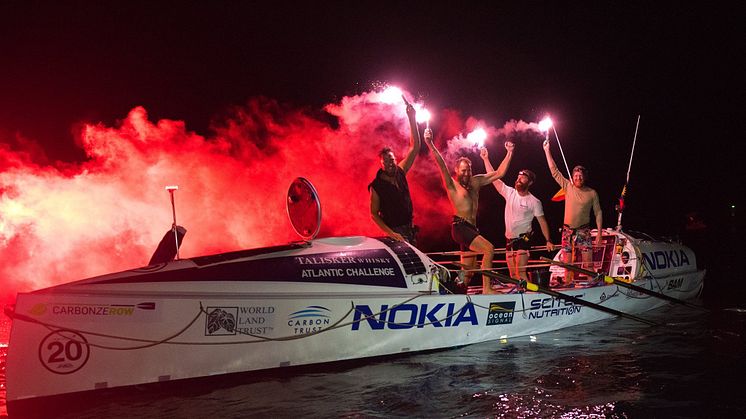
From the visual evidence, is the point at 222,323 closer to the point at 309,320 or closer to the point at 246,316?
the point at 246,316

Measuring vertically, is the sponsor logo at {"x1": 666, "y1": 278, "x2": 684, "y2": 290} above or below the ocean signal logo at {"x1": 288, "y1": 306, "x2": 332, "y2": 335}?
below

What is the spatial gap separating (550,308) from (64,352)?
26.0 ft

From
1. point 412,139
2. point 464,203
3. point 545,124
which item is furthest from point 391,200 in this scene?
point 545,124

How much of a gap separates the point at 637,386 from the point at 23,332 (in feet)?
23.6

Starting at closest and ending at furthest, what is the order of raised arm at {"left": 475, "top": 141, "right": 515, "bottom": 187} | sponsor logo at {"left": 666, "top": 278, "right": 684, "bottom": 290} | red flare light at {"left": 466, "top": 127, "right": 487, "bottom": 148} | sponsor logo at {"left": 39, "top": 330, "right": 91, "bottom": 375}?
sponsor logo at {"left": 39, "top": 330, "right": 91, "bottom": 375} < raised arm at {"left": 475, "top": 141, "right": 515, "bottom": 187} < red flare light at {"left": 466, "top": 127, "right": 487, "bottom": 148} < sponsor logo at {"left": 666, "top": 278, "right": 684, "bottom": 290}

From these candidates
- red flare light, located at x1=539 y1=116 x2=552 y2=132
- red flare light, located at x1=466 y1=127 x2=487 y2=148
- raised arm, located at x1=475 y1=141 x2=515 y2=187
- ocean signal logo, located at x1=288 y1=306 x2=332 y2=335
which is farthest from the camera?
red flare light, located at x1=539 y1=116 x2=552 y2=132

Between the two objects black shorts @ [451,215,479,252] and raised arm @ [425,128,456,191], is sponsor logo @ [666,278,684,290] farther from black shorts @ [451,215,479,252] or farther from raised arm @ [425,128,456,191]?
raised arm @ [425,128,456,191]

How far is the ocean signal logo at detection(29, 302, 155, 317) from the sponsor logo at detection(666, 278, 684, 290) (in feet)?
38.3

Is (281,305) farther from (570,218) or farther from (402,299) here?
(570,218)

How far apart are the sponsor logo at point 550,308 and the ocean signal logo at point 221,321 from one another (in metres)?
5.35

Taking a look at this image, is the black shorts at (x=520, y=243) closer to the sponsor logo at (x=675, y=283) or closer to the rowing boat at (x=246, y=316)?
the rowing boat at (x=246, y=316)

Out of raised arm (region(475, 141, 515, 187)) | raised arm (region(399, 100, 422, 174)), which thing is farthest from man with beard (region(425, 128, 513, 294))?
raised arm (region(399, 100, 422, 174))

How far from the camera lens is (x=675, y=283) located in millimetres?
14594

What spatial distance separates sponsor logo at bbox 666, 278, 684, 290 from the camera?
14402 mm
